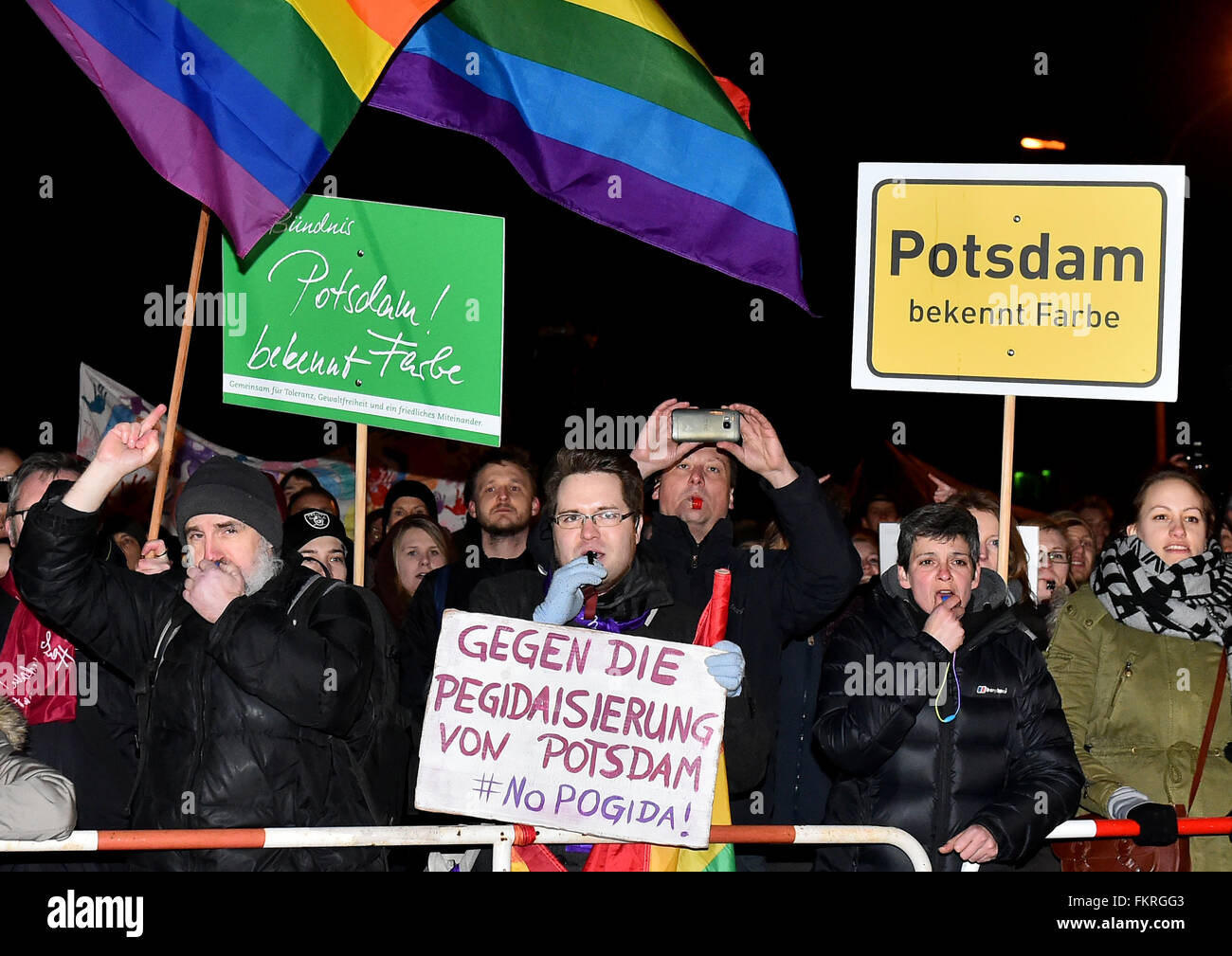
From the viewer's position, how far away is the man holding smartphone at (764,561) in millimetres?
5059

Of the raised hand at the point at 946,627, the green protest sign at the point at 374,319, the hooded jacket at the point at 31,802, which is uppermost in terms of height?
the green protest sign at the point at 374,319

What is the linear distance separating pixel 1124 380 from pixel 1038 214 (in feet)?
2.13

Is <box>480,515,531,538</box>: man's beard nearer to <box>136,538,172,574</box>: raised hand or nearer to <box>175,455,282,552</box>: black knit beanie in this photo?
<box>136,538,172,574</box>: raised hand

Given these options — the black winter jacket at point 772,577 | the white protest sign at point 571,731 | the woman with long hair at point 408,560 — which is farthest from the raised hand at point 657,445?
the woman with long hair at point 408,560

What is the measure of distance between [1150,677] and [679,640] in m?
1.87

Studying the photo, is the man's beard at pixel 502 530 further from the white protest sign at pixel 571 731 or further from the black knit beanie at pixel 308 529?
the white protest sign at pixel 571 731

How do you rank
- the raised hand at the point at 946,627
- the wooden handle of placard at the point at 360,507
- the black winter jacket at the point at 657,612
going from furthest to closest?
the wooden handle of placard at the point at 360,507 < the raised hand at the point at 946,627 < the black winter jacket at the point at 657,612

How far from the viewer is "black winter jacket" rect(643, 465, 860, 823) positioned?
5055 millimetres

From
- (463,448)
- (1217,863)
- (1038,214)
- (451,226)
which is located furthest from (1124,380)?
(463,448)

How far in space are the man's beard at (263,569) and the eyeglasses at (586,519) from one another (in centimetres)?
78

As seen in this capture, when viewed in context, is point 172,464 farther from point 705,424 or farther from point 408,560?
point 705,424

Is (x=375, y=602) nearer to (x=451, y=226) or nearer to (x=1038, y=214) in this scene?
(x=451, y=226)

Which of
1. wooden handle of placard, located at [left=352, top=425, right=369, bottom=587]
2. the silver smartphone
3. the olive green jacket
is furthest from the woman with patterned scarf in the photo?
wooden handle of placard, located at [left=352, top=425, right=369, bottom=587]

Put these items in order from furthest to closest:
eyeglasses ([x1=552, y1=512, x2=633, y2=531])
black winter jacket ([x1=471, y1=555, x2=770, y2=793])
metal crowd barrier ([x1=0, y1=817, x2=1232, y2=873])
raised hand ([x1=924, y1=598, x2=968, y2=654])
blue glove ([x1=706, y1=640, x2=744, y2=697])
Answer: raised hand ([x1=924, y1=598, x2=968, y2=654]) → eyeglasses ([x1=552, y1=512, x2=633, y2=531]) → black winter jacket ([x1=471, y1=555, x2=770, y2=793]) → blue glove ([x1=706, y1=640, x2=744, y2=697]) → metal crowd barrier ([x1=0, y1=817, x2=1232, y2=873])
